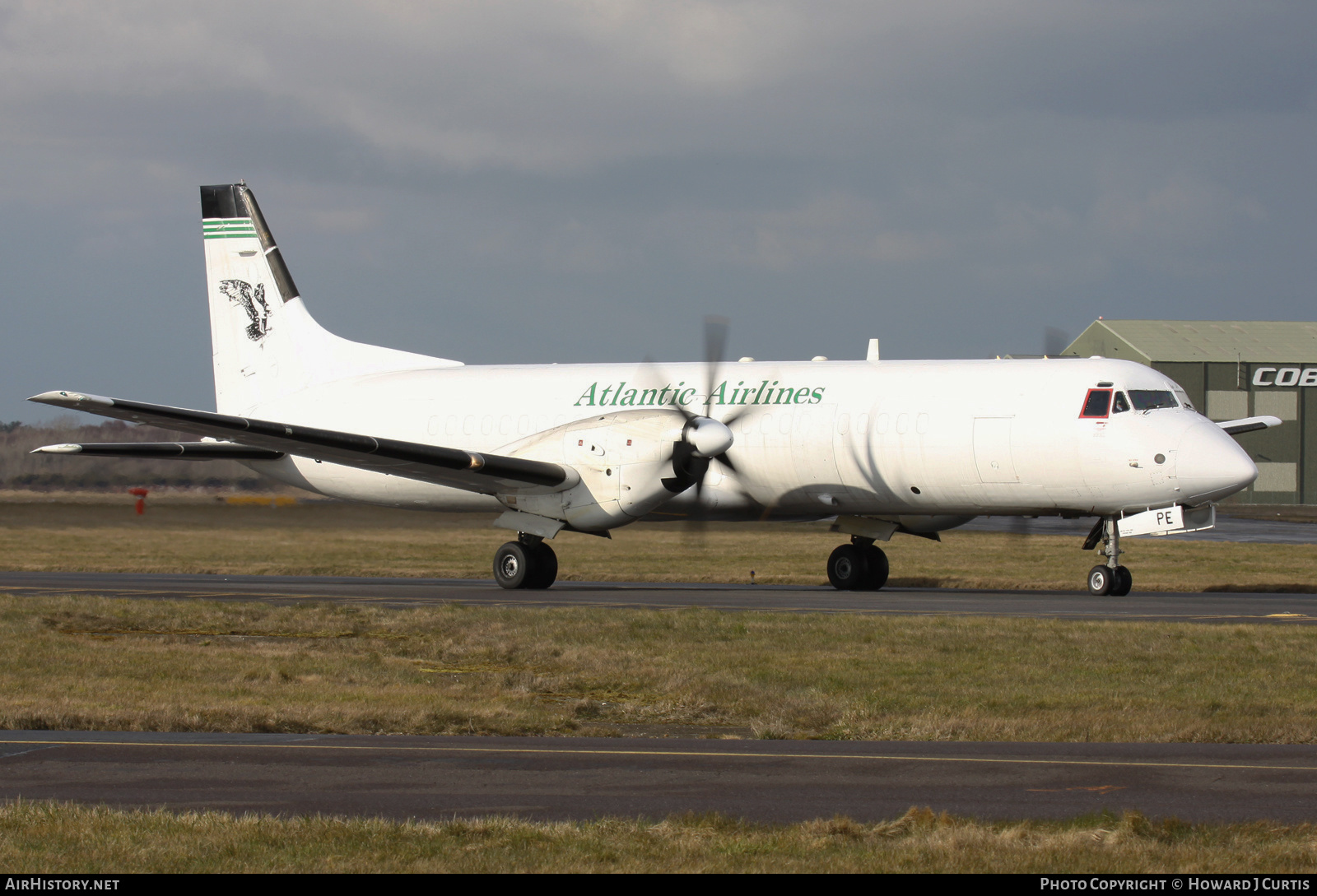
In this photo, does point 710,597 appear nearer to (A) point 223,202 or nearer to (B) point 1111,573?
(B) point 1111,573

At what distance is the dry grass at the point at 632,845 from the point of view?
23.9 ft

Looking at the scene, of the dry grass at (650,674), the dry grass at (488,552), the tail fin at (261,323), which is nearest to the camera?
the dry grass at (650,674)

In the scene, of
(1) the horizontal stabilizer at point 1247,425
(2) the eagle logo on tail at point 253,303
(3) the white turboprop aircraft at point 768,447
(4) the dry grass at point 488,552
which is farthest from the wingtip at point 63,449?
(1) the horizontal stabilizer at point 1247,425

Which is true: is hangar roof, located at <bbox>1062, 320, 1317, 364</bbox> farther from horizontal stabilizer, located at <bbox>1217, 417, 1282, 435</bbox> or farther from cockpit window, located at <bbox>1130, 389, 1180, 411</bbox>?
cockpit window, located at <bbox>1130, 389, 1180, 411</bbox>

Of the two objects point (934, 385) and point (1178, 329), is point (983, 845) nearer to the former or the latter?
point (934, 385)

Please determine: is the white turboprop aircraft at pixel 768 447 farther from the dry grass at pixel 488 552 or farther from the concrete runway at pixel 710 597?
the dry grass at pixel 488 552

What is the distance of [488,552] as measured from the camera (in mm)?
44719

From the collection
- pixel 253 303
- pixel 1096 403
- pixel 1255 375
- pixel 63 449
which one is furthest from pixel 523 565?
pixel 1255 375

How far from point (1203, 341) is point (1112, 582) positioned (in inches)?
2543

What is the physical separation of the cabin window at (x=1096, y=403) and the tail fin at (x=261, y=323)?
14941 mm

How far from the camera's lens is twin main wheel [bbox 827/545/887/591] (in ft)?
91.6

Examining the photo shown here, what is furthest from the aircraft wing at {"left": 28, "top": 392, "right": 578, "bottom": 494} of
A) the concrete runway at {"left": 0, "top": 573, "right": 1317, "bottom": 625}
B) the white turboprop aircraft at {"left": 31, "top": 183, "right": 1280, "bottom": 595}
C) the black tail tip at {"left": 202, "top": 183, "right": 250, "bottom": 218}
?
the black tail tip at {"left": 202, "top": 183, "right": 250, "bottom": 218}

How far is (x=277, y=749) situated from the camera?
10766 millimetres

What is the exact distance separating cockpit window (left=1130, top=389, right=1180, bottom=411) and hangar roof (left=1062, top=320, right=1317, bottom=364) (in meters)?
59.3
